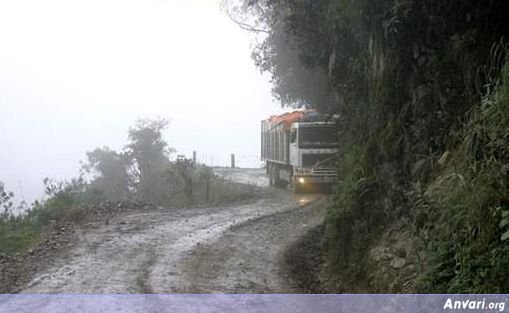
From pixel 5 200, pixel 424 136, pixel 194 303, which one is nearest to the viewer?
pixel 424 136

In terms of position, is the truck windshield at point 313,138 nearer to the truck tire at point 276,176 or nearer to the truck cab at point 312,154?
the truck cab at point 312,154

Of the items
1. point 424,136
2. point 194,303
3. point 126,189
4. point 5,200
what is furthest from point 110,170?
point 424,136

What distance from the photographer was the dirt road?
32.5 feet

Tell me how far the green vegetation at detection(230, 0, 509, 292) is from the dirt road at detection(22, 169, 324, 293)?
170 cm

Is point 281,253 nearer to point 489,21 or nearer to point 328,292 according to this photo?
point 328,292

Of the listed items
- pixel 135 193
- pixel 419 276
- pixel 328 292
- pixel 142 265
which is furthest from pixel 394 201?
pixel 135 193

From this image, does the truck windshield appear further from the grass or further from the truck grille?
the grass

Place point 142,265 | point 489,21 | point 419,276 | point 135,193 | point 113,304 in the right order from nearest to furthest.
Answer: point 419,276 < point 489,21 < point 113,304 < point 142,265 < point 135,193

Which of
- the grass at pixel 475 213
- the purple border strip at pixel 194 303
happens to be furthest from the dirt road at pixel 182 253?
the grass at pixel 475 213

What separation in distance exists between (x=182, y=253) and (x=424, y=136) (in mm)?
6182

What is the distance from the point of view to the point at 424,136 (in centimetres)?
830

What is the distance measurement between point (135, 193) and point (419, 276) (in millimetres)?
27121

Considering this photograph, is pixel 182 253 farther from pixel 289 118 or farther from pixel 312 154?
pixel 289 118

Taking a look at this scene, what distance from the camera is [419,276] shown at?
617 centimetres
